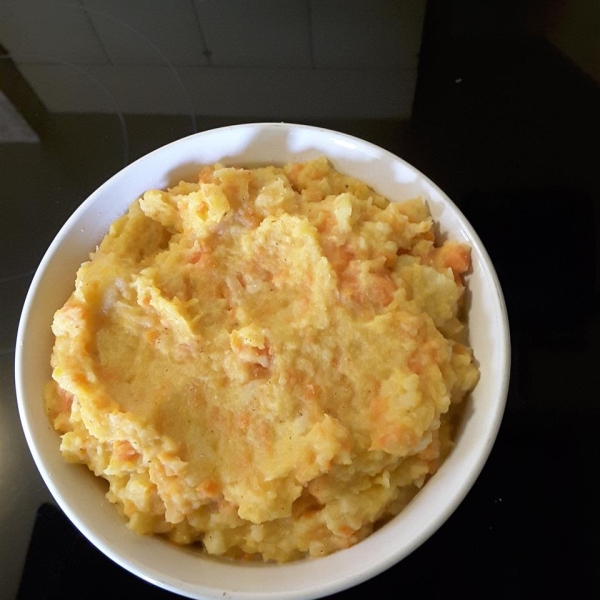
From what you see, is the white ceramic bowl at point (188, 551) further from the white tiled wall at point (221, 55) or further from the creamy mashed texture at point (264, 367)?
the white tiled wall at point (221, 55)

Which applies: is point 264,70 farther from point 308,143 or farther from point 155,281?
point 155,281

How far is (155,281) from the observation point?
169 centimetres

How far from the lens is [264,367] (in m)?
1.61

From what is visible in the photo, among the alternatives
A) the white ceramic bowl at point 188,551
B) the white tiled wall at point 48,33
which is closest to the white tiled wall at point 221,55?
the white tiled wall at point 48,33

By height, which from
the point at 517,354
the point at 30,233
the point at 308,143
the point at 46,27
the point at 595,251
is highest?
the point at 46,27

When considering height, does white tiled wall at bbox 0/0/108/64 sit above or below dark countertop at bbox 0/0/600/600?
above

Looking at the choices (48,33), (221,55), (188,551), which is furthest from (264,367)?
(48,33)

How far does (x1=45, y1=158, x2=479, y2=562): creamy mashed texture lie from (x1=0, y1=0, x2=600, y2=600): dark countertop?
41 centimetres

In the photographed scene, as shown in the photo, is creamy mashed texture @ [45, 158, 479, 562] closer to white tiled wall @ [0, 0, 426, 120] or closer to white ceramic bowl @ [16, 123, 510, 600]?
white ceramic bowl @ [16, 123, 510, 600]

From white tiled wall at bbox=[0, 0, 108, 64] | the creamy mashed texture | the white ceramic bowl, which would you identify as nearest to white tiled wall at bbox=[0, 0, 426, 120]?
white tiled wall at bbox=[0, 0, 108, 64]

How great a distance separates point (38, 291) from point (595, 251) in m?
1.76

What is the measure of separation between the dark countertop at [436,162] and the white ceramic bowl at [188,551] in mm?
374

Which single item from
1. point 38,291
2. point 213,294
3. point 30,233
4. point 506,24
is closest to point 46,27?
point 30,233

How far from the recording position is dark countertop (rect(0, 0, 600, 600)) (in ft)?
6.13
